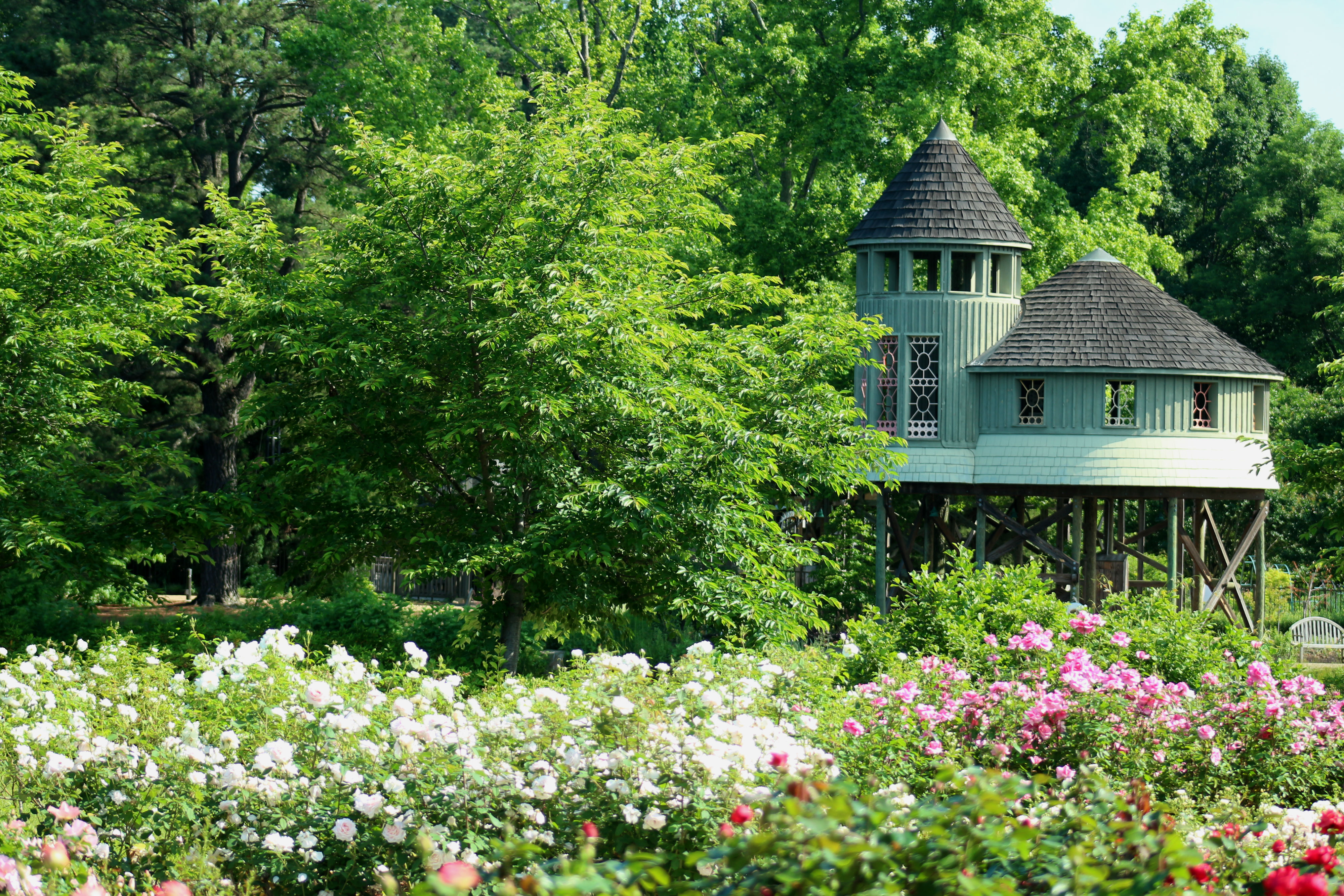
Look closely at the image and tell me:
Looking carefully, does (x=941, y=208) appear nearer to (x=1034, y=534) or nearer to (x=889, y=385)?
(x=889, y=385)

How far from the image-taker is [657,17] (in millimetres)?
34281

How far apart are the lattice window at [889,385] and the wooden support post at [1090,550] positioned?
4133 millimetres

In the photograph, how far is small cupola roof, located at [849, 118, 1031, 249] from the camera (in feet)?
71.5

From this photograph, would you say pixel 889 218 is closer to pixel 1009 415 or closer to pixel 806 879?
pixel 1009 415

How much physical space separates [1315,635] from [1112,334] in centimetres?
668

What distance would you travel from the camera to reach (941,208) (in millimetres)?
21875

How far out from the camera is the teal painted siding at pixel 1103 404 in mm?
21172

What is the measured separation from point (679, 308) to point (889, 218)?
A: 8.87 meters

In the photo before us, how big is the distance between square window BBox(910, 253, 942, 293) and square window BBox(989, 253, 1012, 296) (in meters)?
0.95

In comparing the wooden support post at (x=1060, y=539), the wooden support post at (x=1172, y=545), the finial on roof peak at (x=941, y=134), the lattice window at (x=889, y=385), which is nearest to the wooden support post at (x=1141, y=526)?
the wooden support post at (x=1172, y=545)

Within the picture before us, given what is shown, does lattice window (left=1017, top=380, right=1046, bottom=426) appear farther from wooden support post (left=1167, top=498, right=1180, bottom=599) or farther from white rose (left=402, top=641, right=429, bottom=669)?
white rose (left=402, top=641, right=429, bottom=669)

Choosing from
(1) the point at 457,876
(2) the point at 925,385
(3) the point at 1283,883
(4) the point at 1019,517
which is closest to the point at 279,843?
(1) the point at 457,876

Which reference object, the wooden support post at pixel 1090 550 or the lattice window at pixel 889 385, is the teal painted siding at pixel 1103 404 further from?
the wooden support post at pixel 1090 550

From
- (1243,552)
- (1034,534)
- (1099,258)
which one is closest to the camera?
(1034,534)
